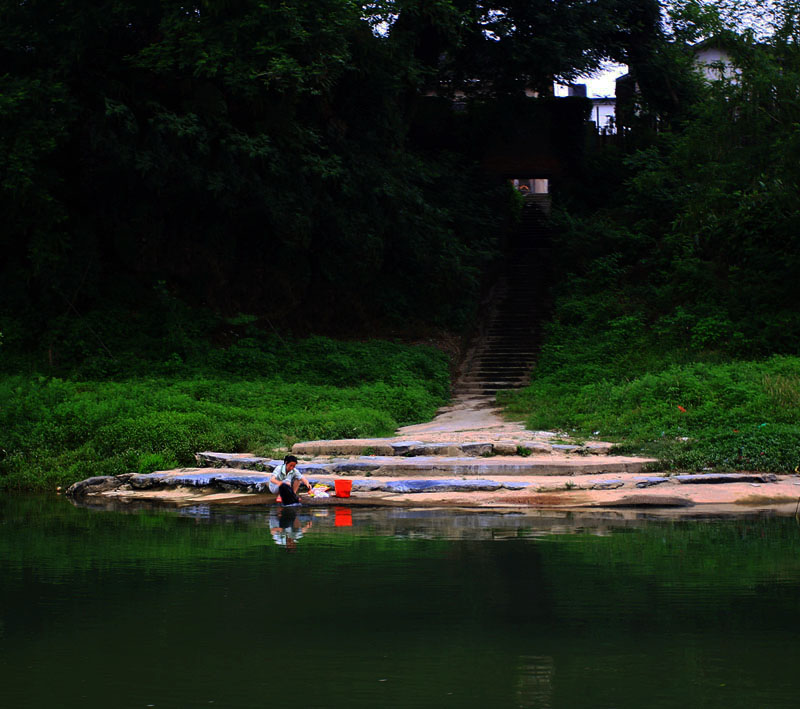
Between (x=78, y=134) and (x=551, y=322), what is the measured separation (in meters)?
12.6

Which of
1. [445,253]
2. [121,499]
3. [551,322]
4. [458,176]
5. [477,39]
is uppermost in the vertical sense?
[477,39]

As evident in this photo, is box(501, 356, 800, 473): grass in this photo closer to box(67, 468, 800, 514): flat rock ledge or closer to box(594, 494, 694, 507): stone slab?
box(67, 468, 800, 514): flat rock ledge

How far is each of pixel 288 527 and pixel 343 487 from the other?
77.5 inches

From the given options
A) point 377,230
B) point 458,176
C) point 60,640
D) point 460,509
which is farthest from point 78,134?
point 60,640

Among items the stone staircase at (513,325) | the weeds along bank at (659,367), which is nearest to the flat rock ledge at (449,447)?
the weeds along bank at (659,367)

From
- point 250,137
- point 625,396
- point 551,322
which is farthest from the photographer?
point 551,322

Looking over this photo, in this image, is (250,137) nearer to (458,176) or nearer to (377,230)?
(377,230)

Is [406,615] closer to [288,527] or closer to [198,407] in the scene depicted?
[288,527]

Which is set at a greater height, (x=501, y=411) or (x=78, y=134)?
(x=78, y=134)

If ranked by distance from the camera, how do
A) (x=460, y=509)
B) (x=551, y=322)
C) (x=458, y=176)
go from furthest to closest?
(x=458, y=176) < (x=551, y=322) < (x=460, y=509)

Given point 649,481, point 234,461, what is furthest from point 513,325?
point 649,481

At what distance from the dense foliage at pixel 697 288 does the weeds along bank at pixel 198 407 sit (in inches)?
122

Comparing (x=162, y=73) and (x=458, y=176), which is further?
(x=458, y=176)

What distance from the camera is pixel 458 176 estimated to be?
28109 mm
